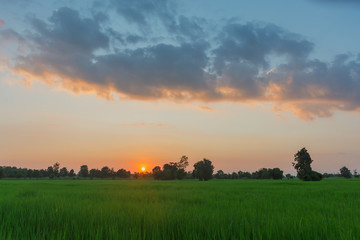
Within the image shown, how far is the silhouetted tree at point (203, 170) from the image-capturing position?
9387 cm

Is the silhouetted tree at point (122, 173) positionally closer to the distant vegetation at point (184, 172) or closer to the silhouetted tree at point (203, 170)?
the distant vegetation at point (184, 172)

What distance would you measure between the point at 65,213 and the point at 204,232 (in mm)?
3244

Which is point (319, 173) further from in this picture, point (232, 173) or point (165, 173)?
point (232, 173)

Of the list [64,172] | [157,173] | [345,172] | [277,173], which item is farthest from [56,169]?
[345,172]

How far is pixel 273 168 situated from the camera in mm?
106750

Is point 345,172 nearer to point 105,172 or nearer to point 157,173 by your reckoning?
point 157,173

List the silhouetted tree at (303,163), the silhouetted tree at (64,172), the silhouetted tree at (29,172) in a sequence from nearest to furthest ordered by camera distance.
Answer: the silhouetted tree at (303,163), the silhouetted tree at (29,172), the silhouetted tree at (64,172)

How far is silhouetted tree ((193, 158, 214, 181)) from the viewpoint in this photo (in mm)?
93869

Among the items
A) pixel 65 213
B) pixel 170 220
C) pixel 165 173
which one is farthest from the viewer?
pixel 165 173

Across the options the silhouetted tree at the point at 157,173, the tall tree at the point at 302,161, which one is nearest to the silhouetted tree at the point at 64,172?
the silhouetted tree at the point at 157,173

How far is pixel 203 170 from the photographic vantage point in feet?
307

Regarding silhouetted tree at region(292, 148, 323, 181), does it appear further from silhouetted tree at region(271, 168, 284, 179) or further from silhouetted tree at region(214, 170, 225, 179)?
silhouetted tree at region(214, 170, 225, 179)

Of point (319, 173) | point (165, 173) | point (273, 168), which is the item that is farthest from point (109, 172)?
point (319, 173)


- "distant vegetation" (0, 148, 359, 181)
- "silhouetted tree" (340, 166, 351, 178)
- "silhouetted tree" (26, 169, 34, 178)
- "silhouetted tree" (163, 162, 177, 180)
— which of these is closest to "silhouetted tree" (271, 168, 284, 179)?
"distant vegetation" (0, 148, 359, 181)
